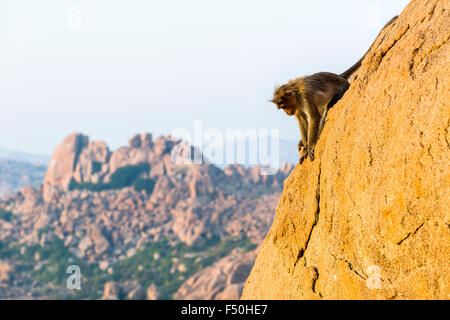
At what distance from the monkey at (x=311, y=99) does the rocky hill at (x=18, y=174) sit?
6896 inches

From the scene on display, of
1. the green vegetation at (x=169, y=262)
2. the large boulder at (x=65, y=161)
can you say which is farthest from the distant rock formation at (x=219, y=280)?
the large boulder at (x=65, y=161)

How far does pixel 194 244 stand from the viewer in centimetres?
8156

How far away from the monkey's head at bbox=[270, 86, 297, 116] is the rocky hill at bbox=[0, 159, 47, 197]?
175040 millimetres

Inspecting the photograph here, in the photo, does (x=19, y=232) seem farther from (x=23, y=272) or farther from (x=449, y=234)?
(x=449, y=234)

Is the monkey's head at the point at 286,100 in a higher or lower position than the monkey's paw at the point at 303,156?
higher

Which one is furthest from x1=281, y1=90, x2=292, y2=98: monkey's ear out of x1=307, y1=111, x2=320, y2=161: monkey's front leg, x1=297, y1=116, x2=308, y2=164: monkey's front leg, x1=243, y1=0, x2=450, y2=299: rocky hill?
x1=243, y1=0, x2=450, y2=299: rocky hill

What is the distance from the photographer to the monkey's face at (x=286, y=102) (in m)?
7.81

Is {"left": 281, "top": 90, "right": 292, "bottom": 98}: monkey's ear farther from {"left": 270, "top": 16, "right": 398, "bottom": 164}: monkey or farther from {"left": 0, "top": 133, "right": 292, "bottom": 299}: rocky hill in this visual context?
{"left": 0, "top": 133, "right": 292, "bottom": 299}: rocky hill

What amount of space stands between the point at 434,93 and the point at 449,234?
1.53 meters

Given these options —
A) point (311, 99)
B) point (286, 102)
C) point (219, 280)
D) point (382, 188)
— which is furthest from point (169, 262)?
point (382, 188)

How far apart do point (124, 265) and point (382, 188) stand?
76682mm

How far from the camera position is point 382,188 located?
18.7 feet

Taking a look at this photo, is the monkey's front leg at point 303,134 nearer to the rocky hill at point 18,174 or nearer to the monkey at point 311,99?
the monkey at point 311,99
